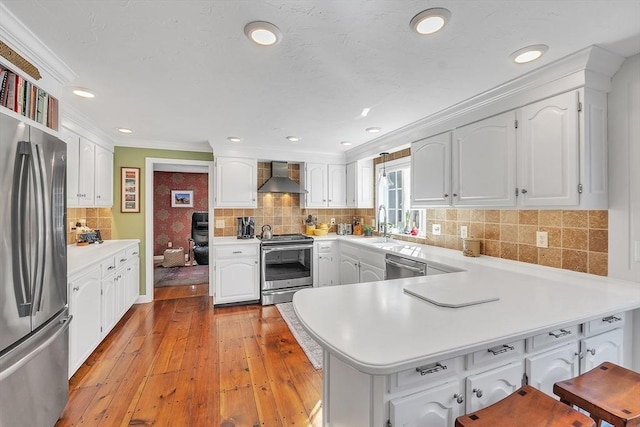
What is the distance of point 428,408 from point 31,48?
2.59m

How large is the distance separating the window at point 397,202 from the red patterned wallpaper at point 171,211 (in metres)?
4.91

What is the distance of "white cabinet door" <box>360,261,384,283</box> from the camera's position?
3.26 metres

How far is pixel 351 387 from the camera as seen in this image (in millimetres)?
1214

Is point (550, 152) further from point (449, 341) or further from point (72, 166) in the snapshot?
point (72, 166)

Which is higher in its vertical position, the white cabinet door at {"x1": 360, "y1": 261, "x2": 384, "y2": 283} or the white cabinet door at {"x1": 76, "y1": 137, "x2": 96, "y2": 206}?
the white cabinet door at {"x1": 76, "y1": 137, "x2": 96, "y2": 206}

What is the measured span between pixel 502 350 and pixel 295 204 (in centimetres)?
373

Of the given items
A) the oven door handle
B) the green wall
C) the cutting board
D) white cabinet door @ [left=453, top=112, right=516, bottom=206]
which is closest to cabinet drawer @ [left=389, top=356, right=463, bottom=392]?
the cutting board

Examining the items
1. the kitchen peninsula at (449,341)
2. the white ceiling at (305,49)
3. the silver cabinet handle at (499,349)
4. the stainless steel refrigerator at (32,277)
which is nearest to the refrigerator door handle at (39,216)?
the stainless steel refrigerator at (32,277)

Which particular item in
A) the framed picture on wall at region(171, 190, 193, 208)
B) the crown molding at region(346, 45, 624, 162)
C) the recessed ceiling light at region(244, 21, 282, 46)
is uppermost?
the recessed ceiling light at region(244, 21, 282, 46)

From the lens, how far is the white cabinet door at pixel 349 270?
379cm

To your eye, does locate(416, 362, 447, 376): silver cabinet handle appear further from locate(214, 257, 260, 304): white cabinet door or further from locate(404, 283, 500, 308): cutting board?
locate(214, 257, 260, 304): white cabinet door

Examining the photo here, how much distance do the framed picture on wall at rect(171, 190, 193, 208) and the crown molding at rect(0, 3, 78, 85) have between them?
5386 mm

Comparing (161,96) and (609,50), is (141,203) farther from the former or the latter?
(609,50)


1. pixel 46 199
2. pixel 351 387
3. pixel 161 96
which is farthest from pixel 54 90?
pixel 351 387
